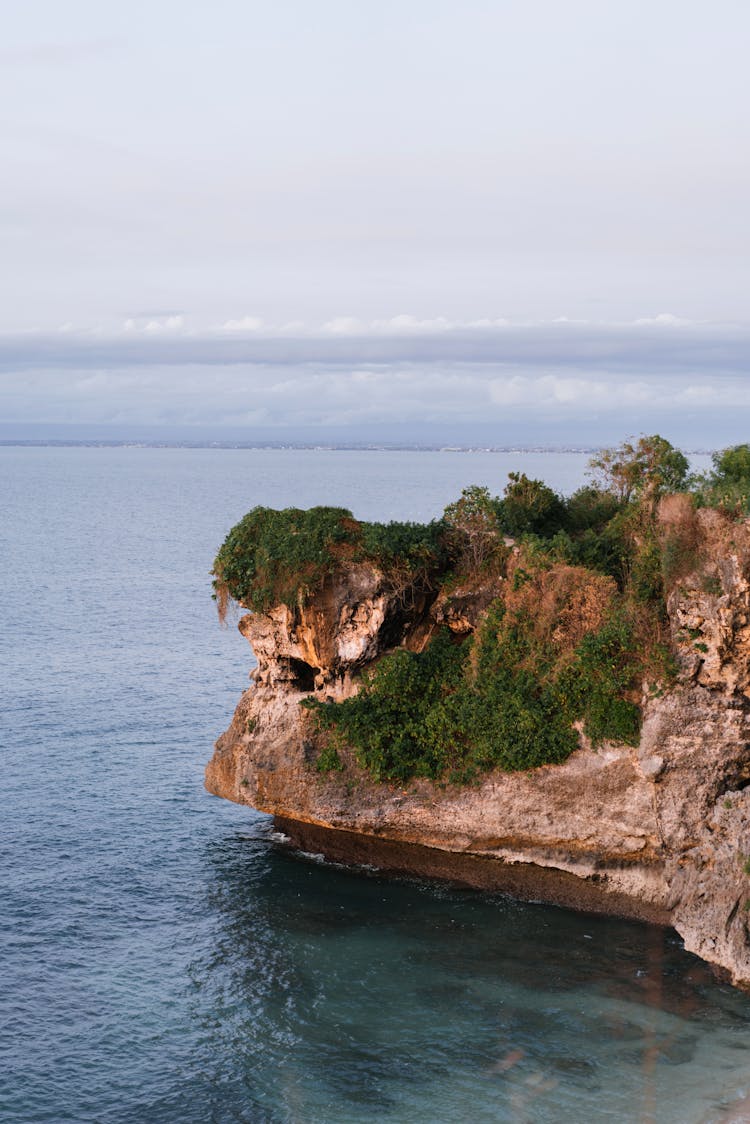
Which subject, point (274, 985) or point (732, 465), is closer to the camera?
point (274, 985)

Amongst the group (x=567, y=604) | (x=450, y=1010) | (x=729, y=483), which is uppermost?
(x=729, y=483)

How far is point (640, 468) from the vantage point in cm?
4150

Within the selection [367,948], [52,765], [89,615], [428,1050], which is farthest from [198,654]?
[428,1050]

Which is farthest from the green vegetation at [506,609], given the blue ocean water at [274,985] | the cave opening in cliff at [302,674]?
the blue ocean water at [274,985]

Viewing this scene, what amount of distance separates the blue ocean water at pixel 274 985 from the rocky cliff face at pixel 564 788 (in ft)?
4.13

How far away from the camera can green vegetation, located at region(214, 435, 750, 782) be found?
105 feet

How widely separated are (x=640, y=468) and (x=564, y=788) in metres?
15.3

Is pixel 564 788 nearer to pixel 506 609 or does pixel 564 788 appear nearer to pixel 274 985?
pixel 506 609

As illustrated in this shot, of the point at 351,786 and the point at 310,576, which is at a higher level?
the point at 310,576

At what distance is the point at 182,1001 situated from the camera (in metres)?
27.1

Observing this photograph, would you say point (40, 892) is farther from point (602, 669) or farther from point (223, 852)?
point (602, 669)

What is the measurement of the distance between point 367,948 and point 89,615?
45179 millimetres

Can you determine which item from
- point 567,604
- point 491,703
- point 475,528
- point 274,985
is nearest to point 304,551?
point 475,528

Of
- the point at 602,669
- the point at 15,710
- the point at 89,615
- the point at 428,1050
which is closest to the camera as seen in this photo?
the point at 428,1050
